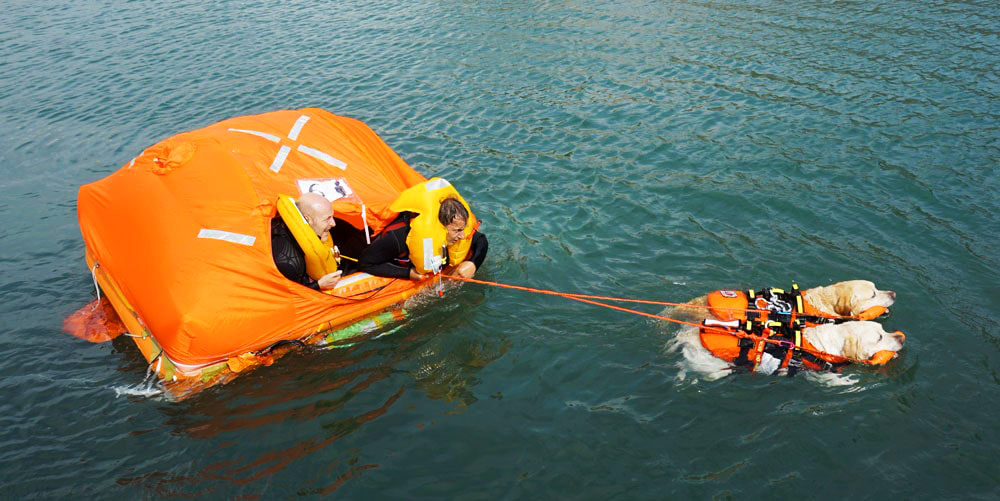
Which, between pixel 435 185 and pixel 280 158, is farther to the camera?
pixel 280 158

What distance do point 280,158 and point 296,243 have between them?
55.9 inches

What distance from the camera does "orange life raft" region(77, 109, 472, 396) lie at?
6426mm

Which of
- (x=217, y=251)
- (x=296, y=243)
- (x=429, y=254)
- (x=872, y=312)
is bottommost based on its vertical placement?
(x=872, y=312)

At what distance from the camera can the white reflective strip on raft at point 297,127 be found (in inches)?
327

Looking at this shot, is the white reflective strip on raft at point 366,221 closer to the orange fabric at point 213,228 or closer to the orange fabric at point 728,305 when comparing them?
the orange fabric at point 213,228

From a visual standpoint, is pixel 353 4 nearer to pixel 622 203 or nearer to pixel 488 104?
pixel 488 104

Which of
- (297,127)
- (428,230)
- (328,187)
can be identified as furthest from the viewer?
(297,127)

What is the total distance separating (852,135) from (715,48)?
16.3 feet

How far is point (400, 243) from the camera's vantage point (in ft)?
24.4

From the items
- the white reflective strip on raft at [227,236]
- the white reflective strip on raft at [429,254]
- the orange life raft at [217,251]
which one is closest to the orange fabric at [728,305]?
the white reflective strip on raft at [429,254]

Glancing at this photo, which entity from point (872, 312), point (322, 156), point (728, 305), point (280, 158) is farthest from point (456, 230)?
point (872, 312)

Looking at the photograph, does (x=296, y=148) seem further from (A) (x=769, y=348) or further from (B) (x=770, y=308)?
(A) (x=769, y=348)

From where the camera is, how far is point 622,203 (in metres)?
9.66

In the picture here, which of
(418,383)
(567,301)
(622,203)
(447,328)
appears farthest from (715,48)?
(418,383)
